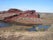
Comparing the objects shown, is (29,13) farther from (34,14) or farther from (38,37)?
(38,37)

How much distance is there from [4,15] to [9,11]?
30.0 inches

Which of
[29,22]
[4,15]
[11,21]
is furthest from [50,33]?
[4,15]

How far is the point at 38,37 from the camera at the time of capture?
6.02 meters

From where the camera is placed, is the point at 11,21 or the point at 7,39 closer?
the point at 7,39

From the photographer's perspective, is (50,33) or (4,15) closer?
(50,33)

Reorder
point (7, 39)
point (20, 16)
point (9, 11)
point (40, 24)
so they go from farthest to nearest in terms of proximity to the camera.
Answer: point (9, 11) → point (20, 16) → point (40, 24) → point (7, 39)

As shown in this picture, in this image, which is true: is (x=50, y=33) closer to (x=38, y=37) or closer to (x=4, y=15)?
(x=38, y=37)

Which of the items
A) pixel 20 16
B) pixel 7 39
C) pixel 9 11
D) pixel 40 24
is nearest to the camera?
pixel 7 39

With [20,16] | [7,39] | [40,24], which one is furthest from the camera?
[20,16]

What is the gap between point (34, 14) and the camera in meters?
9.84

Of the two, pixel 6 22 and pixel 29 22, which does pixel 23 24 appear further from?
pixel 6 22

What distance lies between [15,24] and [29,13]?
165 centimetres

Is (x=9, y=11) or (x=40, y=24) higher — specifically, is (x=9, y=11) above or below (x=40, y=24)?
above

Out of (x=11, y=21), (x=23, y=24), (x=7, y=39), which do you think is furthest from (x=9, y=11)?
(x=7, y=39)
